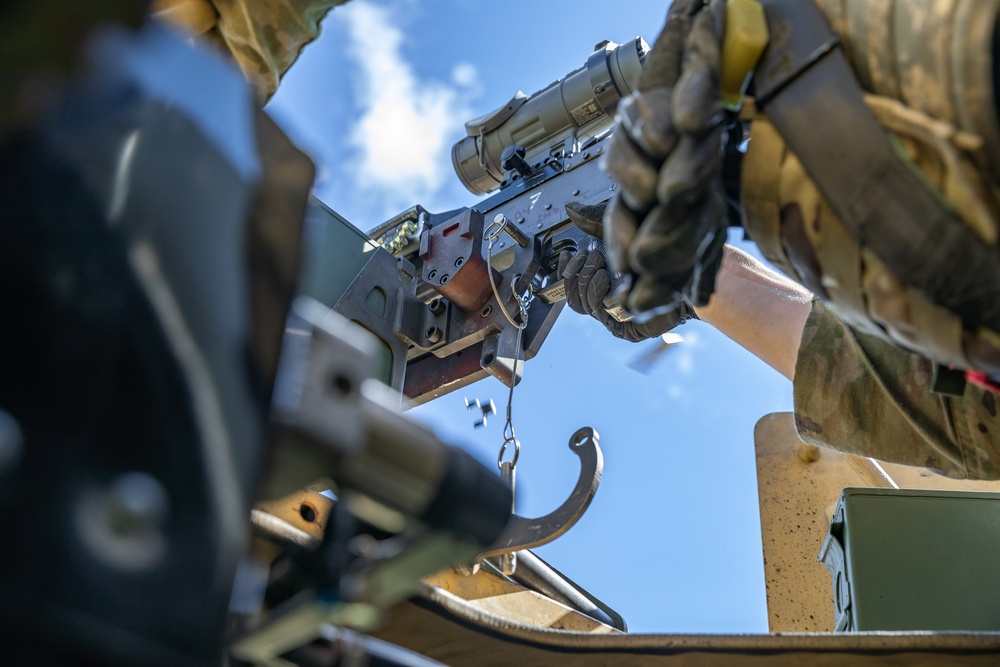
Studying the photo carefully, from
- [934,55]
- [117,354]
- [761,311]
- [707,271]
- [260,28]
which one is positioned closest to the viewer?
[117,354]

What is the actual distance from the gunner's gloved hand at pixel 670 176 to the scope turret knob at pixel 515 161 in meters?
2.69

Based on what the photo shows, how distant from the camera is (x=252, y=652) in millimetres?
594

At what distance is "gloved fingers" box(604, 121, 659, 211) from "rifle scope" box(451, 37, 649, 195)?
2720mm

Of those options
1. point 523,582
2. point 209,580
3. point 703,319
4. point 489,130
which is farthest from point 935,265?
point 489,130

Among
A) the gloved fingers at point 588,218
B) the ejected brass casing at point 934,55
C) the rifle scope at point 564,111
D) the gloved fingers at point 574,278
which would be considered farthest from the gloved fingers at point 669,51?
the rifle scope at point 564,111

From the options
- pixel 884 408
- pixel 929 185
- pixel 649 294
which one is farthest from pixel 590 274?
pixel 929 185

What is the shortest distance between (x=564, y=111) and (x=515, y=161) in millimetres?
301

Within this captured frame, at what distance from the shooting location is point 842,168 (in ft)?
3.94

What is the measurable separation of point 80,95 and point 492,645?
1.25 meters

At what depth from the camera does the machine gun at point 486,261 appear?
3.18 metres

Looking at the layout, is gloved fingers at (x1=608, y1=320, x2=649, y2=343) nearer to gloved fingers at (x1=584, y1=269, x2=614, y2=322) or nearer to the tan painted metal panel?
gloved fingers at (x1=584, y1=269, x2=614, y2=322)

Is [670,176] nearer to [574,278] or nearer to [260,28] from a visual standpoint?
[260,28]

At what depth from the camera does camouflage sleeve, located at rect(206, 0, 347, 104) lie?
4.93 ft

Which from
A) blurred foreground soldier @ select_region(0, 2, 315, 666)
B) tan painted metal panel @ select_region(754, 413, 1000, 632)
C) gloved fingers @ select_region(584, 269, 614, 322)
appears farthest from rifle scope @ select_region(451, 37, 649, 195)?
blurred foreground soldier @ select_region(0, 2, 315, 666)
